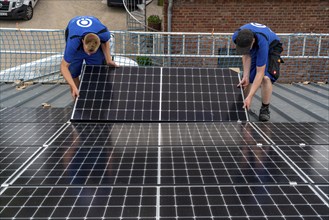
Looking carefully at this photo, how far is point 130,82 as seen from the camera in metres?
5.10

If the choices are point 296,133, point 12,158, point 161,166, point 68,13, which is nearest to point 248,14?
point 296,133

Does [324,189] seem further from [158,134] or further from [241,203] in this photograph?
[158,134]

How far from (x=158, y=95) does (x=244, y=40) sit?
1.55m

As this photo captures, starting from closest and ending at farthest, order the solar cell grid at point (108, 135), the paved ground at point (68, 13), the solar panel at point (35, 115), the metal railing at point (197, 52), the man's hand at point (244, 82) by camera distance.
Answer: the solar cell grid at point (108, 135) < the solar panel at point (35, 115) < the man's hand at point (244, 82) < the metal railing at point (197, 52) < the paved ground at point (68, 13)

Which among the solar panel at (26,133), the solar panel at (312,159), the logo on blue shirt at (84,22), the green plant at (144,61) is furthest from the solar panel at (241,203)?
the green plant at (144,61)

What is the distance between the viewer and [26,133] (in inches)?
154

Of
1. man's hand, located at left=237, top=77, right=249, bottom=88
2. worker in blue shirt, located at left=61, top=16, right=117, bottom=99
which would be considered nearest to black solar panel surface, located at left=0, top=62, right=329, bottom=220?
man's hand, located at left=237, top=77, right=249, bottom=88

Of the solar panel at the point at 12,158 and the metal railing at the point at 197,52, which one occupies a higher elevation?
the metal railing at the point at 197,52

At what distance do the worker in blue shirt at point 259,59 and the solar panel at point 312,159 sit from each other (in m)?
1.31

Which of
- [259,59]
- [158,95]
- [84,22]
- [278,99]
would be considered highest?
[84,22]

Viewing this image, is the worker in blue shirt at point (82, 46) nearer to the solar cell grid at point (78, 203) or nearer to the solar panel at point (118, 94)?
the solar panel at point (118, 94)

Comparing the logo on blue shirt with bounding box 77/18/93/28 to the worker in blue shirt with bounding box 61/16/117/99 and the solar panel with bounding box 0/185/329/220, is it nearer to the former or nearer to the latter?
the worker in blue shirt with bounding box 61/16/117/99

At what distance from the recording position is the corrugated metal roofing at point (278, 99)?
5.27 m

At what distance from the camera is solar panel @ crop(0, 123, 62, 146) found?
3.59m
